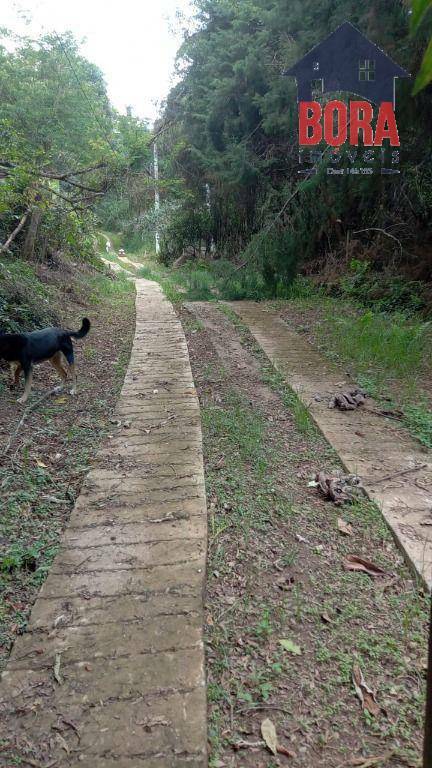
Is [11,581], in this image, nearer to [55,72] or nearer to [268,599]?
[268,599]

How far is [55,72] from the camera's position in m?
12.3

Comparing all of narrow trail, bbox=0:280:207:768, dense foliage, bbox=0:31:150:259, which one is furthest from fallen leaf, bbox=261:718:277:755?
dense foliage, bbox=0:31:150:259

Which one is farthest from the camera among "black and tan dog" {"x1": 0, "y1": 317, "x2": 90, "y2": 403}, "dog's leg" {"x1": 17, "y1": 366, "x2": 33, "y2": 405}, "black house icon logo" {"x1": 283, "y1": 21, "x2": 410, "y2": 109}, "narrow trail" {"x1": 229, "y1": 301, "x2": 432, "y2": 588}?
"black house icon logo" {"x1": 283, "y1": 21, "x2": 410, "y2": 109}

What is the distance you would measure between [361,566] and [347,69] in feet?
24.8

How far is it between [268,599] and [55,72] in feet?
45.9

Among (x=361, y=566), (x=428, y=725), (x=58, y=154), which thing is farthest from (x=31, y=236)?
(x=428, y=725)

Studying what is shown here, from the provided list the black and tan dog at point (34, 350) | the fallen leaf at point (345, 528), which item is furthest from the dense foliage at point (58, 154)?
the fallen leaf at point (345, 528)

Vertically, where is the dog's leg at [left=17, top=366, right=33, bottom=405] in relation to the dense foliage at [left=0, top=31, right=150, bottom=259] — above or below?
below

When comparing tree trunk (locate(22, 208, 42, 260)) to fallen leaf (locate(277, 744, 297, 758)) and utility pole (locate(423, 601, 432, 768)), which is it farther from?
utility pole (locate(423, 601, 432, 768))

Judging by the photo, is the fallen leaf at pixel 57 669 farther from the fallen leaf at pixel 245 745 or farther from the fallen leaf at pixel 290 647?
the fallen leaf at pixel 290 647

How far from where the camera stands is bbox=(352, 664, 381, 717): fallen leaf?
170 cm

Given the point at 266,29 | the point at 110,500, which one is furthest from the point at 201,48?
the point at 110,500

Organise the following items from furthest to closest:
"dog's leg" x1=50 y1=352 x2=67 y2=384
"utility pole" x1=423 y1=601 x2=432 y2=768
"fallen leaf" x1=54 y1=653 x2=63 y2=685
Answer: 1. "dog's leg" x1=50 y1=352 x2=67 y2=384
2. "fallen leaf" x1=54 y1=653 x2=63 y2=685
3. "utility pole" x1=423 y1=601 x2=432 y2=768

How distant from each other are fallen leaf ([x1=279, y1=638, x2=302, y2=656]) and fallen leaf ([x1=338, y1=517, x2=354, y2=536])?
0.86 metres
